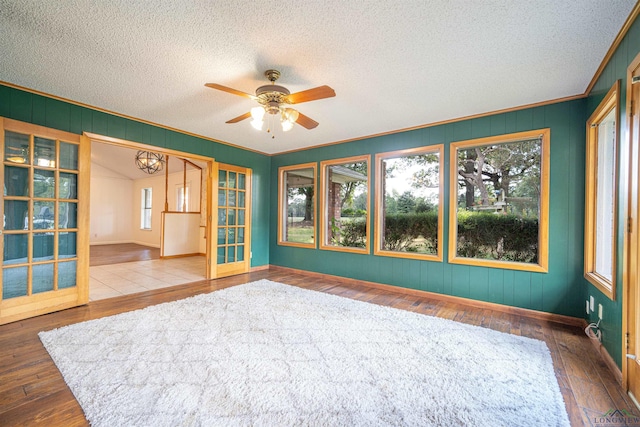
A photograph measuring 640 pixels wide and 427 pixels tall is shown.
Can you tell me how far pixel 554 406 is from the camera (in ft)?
5.33

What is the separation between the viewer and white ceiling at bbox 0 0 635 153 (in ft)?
5.94

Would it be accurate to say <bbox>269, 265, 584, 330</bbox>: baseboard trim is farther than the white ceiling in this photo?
Yes

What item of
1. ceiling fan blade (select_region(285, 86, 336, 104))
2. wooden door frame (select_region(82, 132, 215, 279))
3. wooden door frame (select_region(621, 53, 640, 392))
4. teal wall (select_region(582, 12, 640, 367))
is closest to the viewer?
wooden door frame (select_region(621, 53, 640, 392))

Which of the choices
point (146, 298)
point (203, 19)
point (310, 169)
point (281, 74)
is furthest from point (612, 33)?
point (146, 298)

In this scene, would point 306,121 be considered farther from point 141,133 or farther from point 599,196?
point 599,196

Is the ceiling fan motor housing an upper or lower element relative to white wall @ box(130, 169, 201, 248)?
upper

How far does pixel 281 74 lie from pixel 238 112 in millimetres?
1222

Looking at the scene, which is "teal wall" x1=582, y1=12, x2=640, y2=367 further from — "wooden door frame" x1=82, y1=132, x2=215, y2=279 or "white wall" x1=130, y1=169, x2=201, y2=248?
"white wall" x1=130, y1=169, x2=201, y2=248

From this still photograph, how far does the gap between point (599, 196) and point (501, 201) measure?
90 centimetres

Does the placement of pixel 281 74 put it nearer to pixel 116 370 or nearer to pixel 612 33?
pixel 612 33

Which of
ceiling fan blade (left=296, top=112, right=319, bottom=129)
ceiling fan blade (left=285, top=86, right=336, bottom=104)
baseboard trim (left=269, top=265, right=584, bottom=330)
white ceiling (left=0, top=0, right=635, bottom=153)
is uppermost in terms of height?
white ceiling (left=0, top=0, right=635, bottom=153)

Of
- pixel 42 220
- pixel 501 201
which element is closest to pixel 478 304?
pixel 501 201

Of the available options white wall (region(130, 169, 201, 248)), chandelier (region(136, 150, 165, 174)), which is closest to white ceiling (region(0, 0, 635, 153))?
white wall (region(130, 169, 201, 248))

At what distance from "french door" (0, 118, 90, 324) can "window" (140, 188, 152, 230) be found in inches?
277
